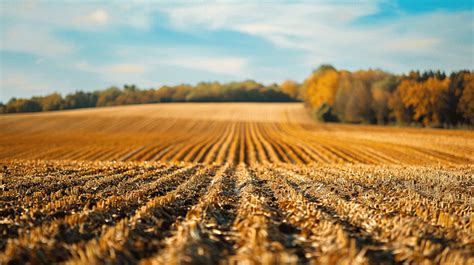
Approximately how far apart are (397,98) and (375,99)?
5225 mm

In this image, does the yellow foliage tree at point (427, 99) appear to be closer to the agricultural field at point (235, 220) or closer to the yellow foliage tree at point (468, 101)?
the yellow foliage tree at point (468, 101)

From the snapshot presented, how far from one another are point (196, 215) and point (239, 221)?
0.88m

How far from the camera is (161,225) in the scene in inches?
238

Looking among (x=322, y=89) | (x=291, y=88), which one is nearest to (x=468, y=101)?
(x=322, y=89)

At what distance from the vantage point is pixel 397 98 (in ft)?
224

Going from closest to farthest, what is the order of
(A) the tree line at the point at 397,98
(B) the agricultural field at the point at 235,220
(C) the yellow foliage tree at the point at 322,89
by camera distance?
(B) the agricultural field at the point at 235,220, (A) the tree line at the point at 397,98, (C) the yellow foliage tree at the point at 322,89

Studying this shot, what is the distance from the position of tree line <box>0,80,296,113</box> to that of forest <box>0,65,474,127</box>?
33cm

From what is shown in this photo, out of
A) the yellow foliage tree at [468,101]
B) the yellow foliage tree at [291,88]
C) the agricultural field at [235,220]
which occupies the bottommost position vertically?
the agricultural field at [235,220]

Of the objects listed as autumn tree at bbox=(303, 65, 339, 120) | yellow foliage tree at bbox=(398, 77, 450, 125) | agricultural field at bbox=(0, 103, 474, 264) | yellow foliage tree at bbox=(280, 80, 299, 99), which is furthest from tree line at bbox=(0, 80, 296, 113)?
agricultural field at bbox=(0, 103, 474, 264)

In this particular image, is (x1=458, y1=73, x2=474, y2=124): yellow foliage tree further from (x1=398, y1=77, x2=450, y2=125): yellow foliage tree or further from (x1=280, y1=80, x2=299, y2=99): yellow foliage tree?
(x1=280, y1=80, x2=299, y2=99): yellow foliage tree

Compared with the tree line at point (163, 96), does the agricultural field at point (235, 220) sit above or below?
below

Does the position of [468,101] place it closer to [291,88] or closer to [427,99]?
[427,99]

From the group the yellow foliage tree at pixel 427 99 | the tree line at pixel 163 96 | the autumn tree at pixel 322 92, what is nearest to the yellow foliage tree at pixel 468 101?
the yellow foliage tree at pixel 427 99

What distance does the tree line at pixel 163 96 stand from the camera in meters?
121
